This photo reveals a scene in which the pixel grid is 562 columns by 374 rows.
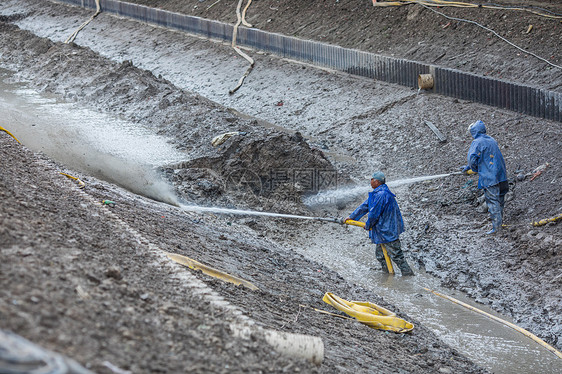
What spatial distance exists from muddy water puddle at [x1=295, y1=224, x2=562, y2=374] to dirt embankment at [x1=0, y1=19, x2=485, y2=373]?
55 centimetres

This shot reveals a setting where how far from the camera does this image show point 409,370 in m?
5.99

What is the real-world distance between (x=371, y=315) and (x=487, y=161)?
419cm

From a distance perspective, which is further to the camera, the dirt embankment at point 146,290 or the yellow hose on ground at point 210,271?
the yellow hose on ground at point 210,271

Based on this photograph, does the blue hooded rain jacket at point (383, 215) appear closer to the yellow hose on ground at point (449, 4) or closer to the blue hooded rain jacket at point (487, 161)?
the blue hooded rain jacket at point (487, 161)

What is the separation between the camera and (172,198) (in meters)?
10.9

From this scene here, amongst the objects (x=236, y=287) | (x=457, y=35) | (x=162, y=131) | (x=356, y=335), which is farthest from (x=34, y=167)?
(x=457, y=35)

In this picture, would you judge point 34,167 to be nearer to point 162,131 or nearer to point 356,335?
point 356,335

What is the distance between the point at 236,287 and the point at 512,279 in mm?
4464

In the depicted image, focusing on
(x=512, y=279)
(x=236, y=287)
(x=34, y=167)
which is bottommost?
(x=512, y=279)

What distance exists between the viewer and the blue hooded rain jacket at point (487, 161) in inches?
387

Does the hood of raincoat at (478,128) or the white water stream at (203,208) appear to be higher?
the hood of raincoat at (478,128)

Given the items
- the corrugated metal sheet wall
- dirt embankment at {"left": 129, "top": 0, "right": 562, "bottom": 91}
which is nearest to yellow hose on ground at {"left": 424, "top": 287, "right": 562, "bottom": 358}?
the corrugated metal sheet wall

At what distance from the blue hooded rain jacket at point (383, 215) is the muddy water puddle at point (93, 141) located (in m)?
3.76

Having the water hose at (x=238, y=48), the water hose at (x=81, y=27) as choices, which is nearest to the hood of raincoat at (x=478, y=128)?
the water hose at (x=238, y=48)
